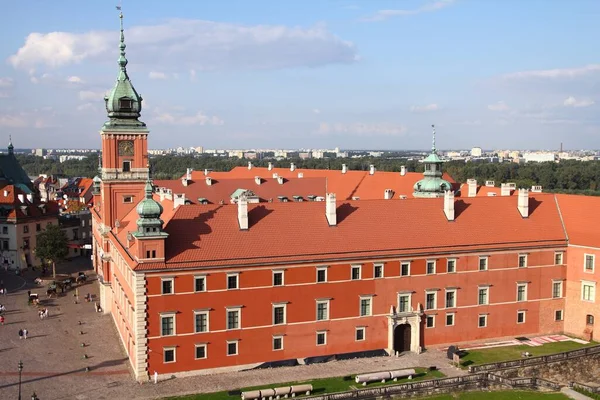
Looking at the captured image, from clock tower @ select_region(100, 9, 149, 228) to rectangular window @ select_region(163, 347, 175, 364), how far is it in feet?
65.4

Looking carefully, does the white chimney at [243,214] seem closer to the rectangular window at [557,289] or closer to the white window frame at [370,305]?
the white window frame at [370,305]

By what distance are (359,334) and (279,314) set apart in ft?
19.7

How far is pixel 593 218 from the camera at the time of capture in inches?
1980

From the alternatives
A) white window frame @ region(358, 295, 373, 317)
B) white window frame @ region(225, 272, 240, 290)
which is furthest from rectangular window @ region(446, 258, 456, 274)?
white window frame @ region(225, 272, 240, 290)

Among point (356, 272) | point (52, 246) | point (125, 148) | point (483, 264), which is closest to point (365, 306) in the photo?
point (356, 272)

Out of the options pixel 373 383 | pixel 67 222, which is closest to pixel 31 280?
pixel 67 222

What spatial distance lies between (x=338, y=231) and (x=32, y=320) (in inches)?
1079

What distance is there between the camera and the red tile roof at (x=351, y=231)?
4156 cm

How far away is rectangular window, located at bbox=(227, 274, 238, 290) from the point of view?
135ft

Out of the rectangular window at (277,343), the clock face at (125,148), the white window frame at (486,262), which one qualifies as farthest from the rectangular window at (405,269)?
the clock face at (125,148)

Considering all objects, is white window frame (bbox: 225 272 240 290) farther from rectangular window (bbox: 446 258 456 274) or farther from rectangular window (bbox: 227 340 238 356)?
rectangular window (bbox: 446 258 456 274)

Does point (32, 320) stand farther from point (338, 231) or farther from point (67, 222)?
point (67, 222)

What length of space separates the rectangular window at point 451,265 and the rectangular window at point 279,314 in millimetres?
12652

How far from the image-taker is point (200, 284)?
4044 centimetres
